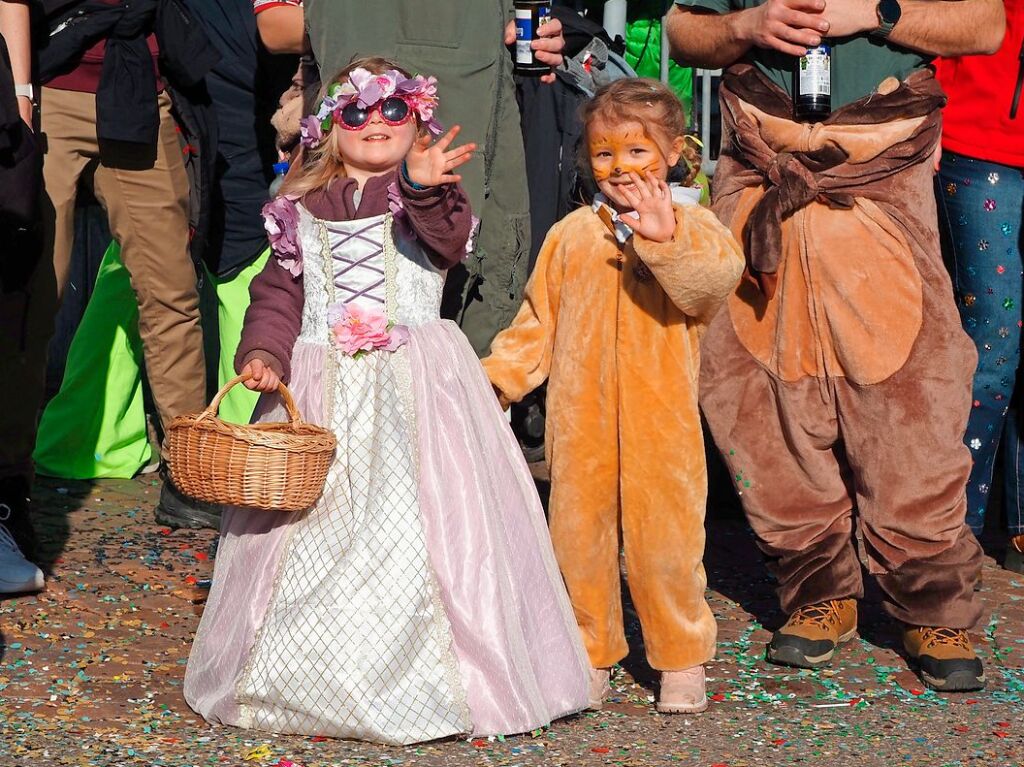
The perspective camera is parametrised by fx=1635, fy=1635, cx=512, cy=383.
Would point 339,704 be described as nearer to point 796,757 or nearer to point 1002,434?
point 796,757

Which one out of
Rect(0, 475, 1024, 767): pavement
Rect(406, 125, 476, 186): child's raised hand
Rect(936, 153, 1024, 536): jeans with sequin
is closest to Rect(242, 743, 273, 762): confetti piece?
Rect(0, 475, 1024, 767): pavement

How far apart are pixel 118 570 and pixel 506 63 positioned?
207 centimetres

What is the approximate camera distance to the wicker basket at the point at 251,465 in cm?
372

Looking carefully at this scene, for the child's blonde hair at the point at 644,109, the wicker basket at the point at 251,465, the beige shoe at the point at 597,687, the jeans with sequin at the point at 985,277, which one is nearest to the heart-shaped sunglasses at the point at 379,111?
the child's blonde hair at the point at 644,109

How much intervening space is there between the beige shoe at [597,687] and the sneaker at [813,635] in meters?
0.60

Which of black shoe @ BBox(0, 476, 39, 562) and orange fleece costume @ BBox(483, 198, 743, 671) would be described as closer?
orange fleece costume @ BBox(483, 198, 743, 671)

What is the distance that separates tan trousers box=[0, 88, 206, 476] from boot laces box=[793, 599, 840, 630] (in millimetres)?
2480

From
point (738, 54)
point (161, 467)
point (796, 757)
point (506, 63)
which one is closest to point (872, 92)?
point (738, 54)

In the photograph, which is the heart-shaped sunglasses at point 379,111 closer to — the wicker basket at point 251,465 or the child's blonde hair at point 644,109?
the child's blonde hair at point 644,109

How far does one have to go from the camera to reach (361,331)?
157 inches

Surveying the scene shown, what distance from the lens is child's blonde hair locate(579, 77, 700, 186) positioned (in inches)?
156

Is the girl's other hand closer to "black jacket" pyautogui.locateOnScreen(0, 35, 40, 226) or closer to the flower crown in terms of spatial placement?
the flower crown

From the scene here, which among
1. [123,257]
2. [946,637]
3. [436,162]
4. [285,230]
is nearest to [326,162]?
[285,230]

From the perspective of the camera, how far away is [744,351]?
464 centimetres
